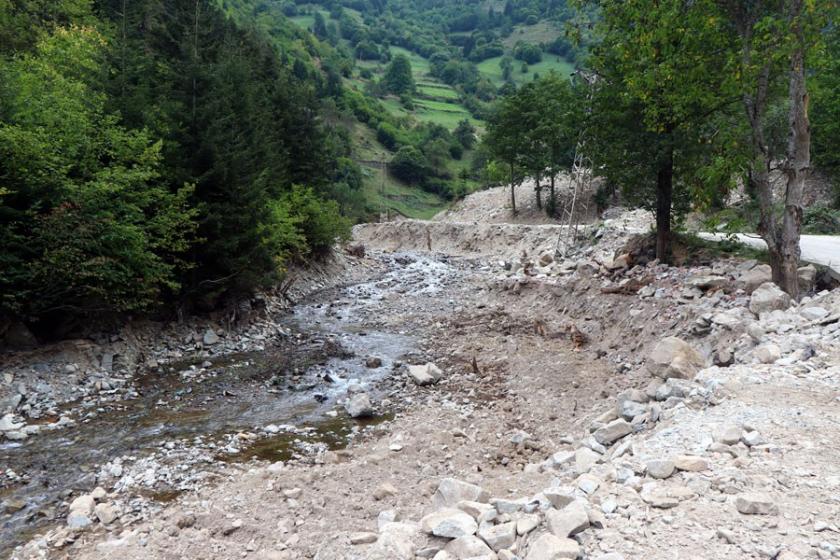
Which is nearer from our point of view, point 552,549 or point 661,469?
point 552,549

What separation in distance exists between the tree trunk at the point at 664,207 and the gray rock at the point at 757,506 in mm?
13085

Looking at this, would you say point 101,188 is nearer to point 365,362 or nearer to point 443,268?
point 365,362

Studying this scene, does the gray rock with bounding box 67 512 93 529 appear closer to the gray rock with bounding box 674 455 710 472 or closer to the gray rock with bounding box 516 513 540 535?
the gray rock with bounding box 516 513 540 535

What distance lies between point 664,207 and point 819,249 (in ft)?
14.4

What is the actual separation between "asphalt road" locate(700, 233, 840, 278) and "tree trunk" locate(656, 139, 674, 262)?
77.1 inches

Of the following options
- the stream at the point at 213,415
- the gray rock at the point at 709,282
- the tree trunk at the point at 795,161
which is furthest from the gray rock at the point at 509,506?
the gray rock at the point at 709,282

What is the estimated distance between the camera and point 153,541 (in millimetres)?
6199

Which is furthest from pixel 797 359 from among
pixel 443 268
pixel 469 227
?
pixel 469 227

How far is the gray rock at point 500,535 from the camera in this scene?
177 inches

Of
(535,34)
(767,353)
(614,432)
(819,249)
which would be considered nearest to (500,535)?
(614,432)

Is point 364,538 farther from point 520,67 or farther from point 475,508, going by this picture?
point 520,67

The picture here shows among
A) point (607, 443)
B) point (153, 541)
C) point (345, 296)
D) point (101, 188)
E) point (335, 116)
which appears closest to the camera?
point (153, 541)

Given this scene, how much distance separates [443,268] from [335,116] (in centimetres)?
6021

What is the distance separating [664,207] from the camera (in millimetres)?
15977
